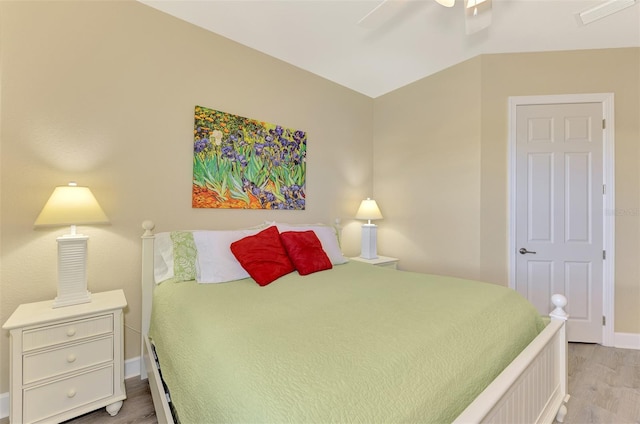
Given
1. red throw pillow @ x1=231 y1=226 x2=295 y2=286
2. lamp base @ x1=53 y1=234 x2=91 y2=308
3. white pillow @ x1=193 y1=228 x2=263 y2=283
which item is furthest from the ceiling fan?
lamp base @ x1=53 y1=234 x2=91 y2=308

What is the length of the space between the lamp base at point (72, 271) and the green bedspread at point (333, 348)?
446 millimetres

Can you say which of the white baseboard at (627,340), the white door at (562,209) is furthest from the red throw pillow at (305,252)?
the white baseboard at (627,340)

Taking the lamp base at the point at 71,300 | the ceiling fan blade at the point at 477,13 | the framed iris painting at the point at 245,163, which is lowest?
the lamp base at the point at 71,300

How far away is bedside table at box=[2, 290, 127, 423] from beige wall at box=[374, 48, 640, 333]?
9.38ft

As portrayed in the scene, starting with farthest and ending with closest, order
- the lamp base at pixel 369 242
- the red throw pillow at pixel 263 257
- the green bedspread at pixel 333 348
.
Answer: the lamp base at pixel 369 242 < the red throw pillow at pixel 263 257 < the green bedspread at pixel 333 348

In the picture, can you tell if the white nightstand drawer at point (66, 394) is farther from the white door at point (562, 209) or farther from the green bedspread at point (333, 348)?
the white door at point (562, 209)

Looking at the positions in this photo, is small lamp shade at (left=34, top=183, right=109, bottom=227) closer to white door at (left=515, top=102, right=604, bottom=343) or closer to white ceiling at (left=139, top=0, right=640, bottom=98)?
white ceiling at (left=139, top=0, right=640, bottom=98)

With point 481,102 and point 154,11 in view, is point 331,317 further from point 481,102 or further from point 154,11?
point 481,102

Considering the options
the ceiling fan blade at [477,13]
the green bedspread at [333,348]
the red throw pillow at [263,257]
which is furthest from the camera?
the red throw pillow at [263,257]

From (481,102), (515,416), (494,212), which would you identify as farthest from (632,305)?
(515,416)

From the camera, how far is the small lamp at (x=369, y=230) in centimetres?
313

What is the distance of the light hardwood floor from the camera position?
1.63 m

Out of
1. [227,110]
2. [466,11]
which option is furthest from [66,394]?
[466,11]

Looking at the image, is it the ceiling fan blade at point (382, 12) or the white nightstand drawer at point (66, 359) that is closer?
the white nightstand drawer at point (66, 359)
